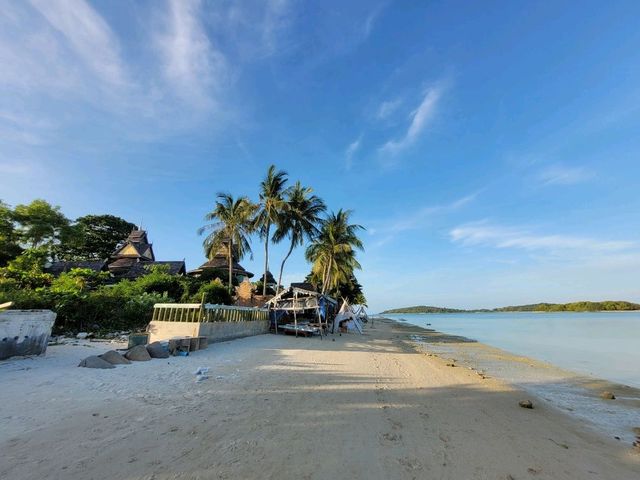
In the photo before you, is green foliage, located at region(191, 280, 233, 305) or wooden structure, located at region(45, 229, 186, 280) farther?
wooden structure, located at region(45, 229, 186, 280)

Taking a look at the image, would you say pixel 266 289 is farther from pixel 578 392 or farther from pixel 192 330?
pixel 578 392

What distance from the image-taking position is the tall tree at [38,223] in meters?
34.6

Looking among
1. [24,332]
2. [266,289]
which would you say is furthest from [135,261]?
[24,332]

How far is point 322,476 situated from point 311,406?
2.40m

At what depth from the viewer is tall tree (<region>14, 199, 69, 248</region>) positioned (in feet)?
113

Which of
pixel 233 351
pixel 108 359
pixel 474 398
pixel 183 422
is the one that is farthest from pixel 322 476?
pixel 233 351

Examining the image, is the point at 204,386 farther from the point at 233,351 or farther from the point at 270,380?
the point at 233,351

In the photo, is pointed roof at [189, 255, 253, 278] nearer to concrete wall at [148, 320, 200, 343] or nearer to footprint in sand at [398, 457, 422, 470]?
concrete wall at [148, 320, 200, 343]

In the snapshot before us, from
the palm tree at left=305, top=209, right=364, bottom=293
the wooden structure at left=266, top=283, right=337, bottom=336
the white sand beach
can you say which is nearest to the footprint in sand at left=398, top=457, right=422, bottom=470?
the white sand beach

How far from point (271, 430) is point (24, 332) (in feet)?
23.8

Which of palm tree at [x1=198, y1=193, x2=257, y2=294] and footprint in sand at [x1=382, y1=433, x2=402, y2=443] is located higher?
palm tree at [x1=198, y1=193, x2=257, y2=294]

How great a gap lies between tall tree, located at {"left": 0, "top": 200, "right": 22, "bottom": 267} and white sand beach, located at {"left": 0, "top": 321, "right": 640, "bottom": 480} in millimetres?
A: 30557

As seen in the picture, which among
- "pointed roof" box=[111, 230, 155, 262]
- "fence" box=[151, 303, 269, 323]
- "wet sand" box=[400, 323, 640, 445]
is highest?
"pointed roof" box=[111, 230, 155, 262]

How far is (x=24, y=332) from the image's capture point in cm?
794
